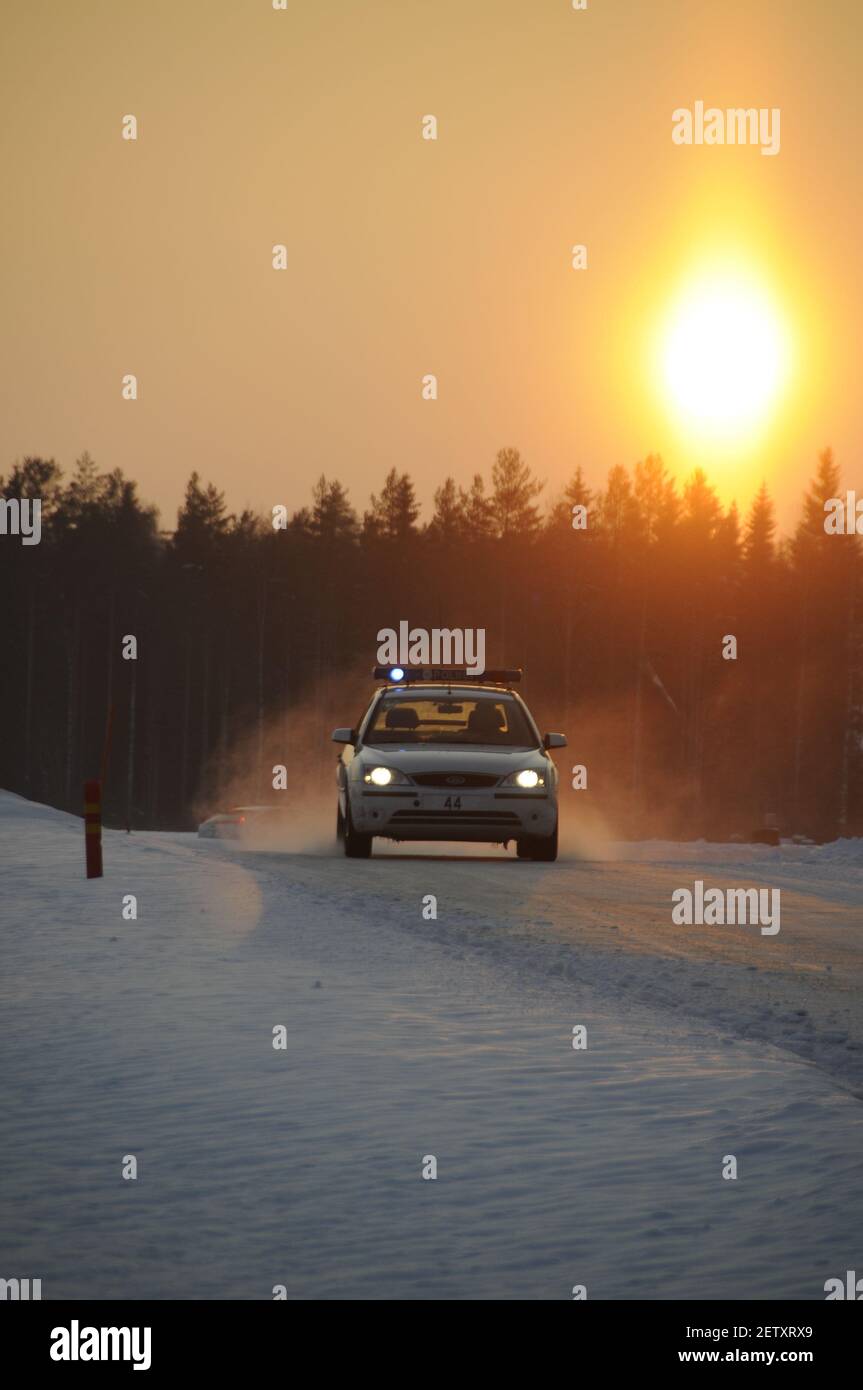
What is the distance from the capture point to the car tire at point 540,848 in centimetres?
1934

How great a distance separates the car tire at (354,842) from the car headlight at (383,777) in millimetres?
666

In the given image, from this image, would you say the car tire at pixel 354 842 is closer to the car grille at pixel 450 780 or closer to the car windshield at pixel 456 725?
the car windshield at pixel 456 725

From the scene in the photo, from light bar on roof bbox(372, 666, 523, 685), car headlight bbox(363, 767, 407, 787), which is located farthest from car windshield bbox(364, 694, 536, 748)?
car headlight bbox(363, 767, 407, 787)

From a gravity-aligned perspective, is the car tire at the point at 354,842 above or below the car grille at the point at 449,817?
below

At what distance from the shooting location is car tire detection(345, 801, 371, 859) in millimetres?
19062

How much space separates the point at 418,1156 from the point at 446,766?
40.2ft

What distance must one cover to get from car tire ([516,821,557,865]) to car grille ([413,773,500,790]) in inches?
45.0

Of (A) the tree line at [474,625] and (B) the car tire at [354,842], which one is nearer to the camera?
(B) the car tire at [354,842]

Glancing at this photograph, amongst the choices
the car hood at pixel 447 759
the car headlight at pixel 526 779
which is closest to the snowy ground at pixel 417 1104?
the car hood at pixel 447 759

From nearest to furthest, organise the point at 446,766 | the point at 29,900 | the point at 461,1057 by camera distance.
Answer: the point at 461,1057
the point at 29,900
the point at 446,766

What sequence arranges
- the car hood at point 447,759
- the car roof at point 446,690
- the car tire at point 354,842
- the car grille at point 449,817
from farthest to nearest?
the car roof at point 446,690, the car tire at point 354,842, the car hood at point 447,759, the car grille at point 449,817

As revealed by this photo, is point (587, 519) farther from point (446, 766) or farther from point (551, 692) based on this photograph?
point (446, 766)
